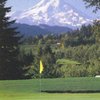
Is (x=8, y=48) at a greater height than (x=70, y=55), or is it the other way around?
(x=8, y=48)

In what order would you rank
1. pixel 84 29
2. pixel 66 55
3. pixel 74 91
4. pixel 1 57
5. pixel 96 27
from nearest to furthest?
1. pixel 74 91
2. pixel 96 27
3. pixel 1 57
4. pixel 66 55
5. pixel 84 29

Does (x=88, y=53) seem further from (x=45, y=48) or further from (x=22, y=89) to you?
(x=22, y=89)

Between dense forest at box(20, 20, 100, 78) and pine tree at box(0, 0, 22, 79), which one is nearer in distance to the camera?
pine tree at box(0, 0, 22, 79)

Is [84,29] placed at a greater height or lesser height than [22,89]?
greater

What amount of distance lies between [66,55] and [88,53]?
1335cm

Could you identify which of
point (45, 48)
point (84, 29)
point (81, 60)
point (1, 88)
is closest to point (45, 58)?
point (45, 48)

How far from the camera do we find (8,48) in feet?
186

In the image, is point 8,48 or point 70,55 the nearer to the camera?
point 8,48

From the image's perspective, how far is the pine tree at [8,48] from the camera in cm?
5359

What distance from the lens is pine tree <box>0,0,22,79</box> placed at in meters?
53.6

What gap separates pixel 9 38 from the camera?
5675 cm

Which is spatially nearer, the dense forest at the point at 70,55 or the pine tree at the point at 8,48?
the pine tree at the point at 8,48

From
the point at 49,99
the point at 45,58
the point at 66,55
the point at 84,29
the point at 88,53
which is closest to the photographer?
the point at 49,99

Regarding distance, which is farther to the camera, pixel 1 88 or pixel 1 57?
pixel 1 57
